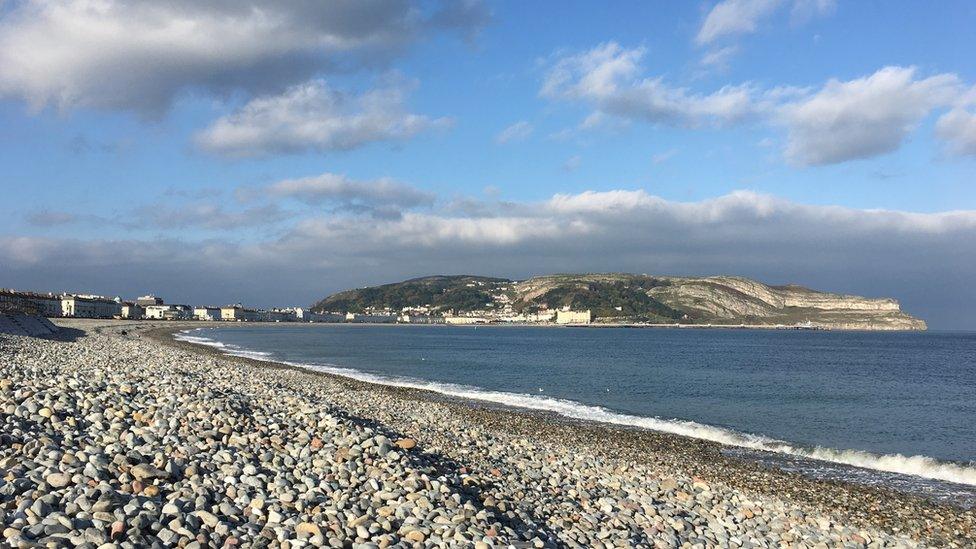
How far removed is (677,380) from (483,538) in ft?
148

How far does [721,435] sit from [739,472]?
7.87 meters

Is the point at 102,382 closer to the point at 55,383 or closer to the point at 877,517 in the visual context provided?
the point at 55,383

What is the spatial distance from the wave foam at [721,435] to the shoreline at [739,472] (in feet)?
4.36

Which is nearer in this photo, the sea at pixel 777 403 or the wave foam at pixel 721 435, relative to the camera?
the wave foam at pixel 721 435

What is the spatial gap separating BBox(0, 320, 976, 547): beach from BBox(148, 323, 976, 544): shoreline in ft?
0.36

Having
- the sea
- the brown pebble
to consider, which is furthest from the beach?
the sea

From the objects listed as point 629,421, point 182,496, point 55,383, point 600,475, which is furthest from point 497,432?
point 182,496

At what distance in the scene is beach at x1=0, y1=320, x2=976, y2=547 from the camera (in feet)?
27.9

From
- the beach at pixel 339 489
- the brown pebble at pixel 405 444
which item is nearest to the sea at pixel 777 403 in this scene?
the beach at pixel 339 489

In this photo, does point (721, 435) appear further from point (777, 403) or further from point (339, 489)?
point (339, 489)

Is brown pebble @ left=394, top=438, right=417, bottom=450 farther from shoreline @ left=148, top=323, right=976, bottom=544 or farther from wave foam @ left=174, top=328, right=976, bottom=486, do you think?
wave foam @ left=174, top=328, right=976, bottom=486

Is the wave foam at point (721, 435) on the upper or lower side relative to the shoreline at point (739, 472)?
lower

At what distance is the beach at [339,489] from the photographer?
8.49m

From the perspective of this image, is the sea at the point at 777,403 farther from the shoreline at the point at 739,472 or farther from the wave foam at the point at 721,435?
the shoreline at the point at 739,472
